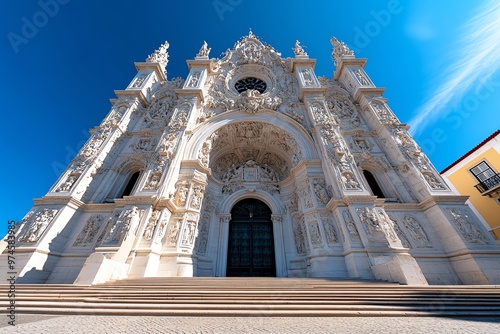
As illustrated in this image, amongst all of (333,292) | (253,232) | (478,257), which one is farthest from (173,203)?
(478,257)

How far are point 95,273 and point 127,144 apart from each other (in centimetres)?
822

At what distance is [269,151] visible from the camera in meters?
12.7

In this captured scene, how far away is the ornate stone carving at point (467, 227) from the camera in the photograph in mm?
6836

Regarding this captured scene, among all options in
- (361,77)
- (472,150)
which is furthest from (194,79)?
(472,150)

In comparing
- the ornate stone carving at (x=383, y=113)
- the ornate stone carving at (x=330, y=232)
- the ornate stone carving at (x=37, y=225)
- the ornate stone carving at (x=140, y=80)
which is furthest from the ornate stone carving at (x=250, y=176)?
the ornate stone carving at (x=140, y=80)

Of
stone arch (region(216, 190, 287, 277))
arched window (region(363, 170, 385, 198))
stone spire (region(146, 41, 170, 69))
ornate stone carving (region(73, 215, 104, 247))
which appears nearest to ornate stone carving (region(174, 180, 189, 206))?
stone arch (region(216, 190, 287, 277))

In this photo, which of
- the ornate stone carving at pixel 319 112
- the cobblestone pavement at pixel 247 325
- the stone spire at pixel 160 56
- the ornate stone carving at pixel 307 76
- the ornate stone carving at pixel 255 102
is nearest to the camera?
the cobblestone pavement at pixel 247 325

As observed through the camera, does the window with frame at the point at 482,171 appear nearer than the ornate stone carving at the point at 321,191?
No

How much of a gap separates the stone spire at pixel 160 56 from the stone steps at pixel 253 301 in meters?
16.8

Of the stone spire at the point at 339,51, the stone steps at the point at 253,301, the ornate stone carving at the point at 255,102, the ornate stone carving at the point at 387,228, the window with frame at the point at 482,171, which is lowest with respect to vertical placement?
the stone steps at the point at 253,301

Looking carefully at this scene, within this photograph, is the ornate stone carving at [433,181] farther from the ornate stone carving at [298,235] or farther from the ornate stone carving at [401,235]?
the ornate stone carving at [298,235]

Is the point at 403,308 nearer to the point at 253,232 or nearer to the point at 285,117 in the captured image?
the point at 253,232

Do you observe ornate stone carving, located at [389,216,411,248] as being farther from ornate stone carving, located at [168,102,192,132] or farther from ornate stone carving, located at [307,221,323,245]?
ornate stone carving, located at [168,102,192,132]

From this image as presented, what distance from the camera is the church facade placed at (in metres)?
6.79
